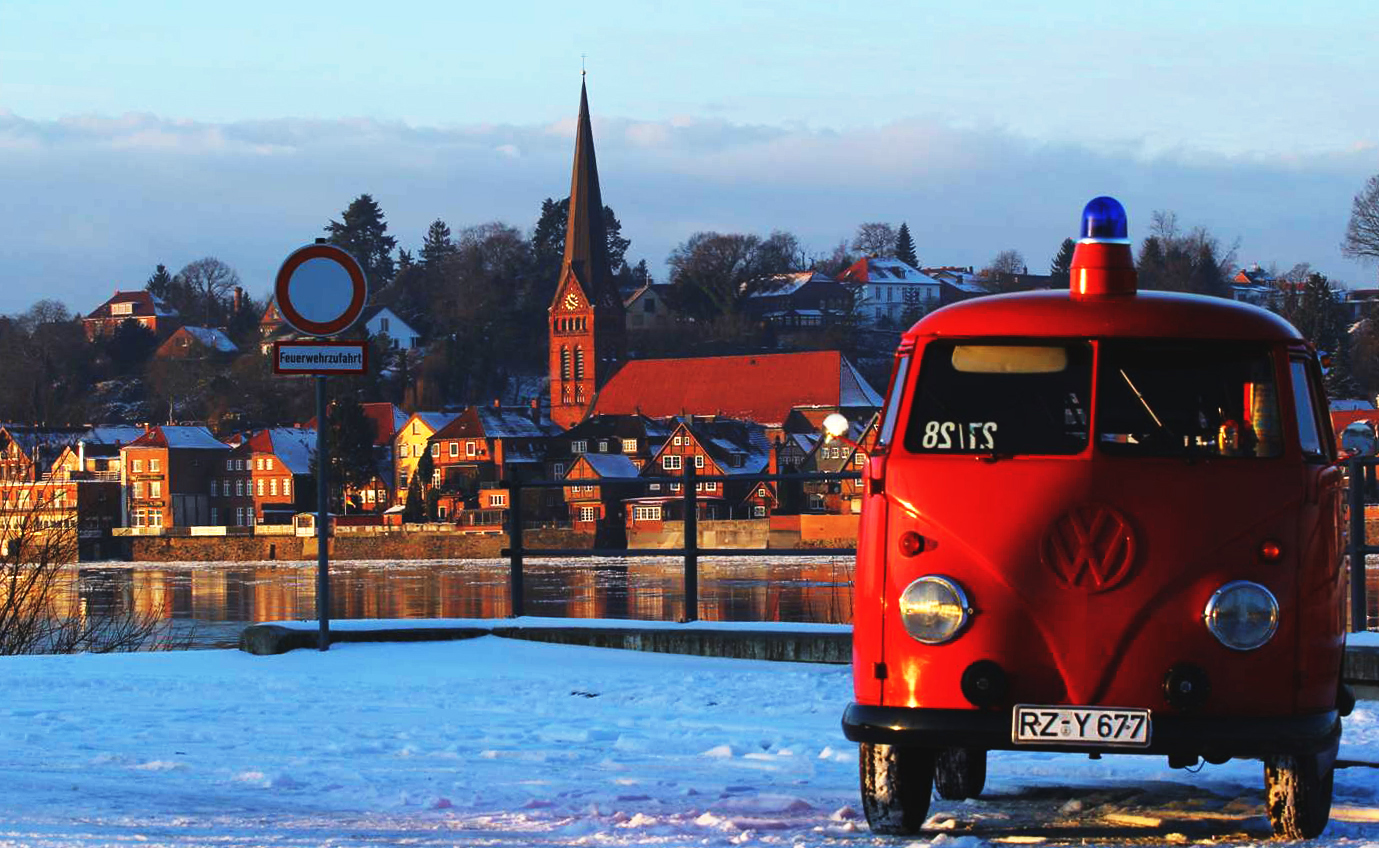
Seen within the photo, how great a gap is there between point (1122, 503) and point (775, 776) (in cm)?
218

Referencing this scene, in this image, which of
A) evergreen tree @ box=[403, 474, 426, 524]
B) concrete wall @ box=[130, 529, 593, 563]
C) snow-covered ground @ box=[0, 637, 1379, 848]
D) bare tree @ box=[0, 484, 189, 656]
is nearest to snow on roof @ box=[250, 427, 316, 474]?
evergreen tree @ box=[403, 474, 426, 524]

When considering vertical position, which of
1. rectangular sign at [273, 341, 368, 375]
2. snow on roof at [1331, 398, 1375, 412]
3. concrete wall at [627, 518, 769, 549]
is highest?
rectangular sign at [273, 341, 368, 375]

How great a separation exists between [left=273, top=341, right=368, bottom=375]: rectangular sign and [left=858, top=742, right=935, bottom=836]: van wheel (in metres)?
6.32

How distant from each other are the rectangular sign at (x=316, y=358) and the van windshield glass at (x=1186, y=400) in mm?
6469

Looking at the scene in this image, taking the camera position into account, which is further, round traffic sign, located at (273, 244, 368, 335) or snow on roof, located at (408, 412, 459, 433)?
snow on roof, located at (408, 412, 459, 433)

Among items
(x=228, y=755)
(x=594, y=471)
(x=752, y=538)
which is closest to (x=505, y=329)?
(x=594, y=471)

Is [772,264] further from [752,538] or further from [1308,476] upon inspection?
[1308,476]

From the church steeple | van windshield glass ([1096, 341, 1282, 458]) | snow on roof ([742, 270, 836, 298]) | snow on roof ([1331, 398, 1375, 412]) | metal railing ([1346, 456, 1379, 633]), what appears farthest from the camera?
snow on roof ([742, 270, 836, 298])

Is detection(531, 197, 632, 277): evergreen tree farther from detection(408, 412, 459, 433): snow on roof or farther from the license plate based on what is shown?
the license plate

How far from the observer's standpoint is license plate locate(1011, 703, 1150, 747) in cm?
669

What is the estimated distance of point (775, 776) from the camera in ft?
27.4

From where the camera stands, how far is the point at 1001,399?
719cm

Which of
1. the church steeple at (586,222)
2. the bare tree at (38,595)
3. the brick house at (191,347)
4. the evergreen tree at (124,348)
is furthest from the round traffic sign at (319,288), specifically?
the evergreen tree at (124,348)

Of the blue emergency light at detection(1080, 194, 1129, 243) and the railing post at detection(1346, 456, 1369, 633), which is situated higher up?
the blue emergency light at detection(1080, 194, 1129, 243)
